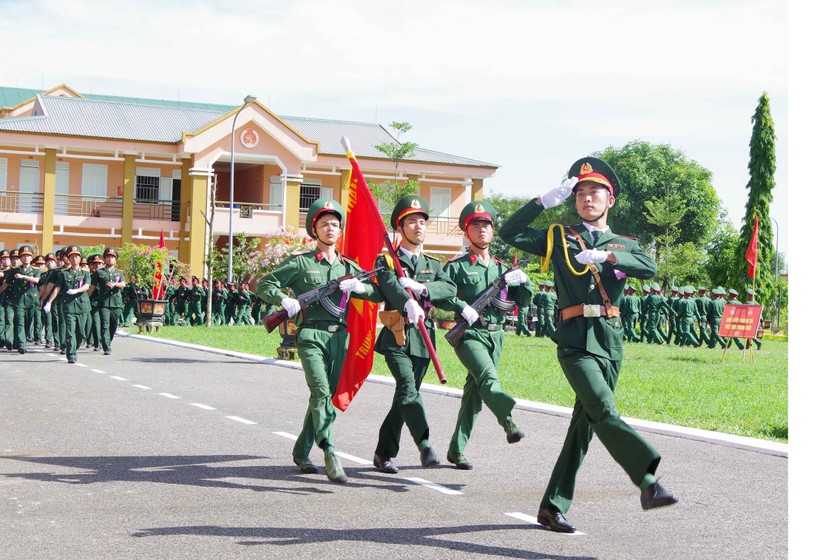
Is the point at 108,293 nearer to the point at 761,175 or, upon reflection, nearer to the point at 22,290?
the point at 22,290

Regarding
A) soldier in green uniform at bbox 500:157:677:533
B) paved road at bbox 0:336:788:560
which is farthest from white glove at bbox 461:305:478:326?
soldier in green uniform at bbox 500:157:677:533

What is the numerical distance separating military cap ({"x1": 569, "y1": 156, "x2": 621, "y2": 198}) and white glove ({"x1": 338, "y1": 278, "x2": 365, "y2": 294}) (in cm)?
226

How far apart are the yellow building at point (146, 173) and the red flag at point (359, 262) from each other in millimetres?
40978

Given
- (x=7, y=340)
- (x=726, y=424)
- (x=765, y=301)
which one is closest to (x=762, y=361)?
(x=726, y=424)

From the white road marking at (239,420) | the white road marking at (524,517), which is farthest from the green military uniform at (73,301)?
the white road marking at (524,517)

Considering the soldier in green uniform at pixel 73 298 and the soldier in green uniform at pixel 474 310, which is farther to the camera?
the soldier in green uniform at pixel 73 298

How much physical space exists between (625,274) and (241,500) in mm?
2938

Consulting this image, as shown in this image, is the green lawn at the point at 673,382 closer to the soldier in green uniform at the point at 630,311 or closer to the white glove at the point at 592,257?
the soldier in green uniform at the point at 630,311

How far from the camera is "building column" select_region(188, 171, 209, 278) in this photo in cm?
5253

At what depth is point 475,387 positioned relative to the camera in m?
9.14

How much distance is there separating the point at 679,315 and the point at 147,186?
98.0ft

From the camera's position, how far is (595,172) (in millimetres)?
6875

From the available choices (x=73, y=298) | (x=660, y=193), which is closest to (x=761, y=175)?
(x=660, y=193)

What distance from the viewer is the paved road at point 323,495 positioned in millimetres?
6301
